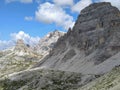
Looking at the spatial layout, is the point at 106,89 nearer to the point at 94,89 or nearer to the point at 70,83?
the point at 94,89

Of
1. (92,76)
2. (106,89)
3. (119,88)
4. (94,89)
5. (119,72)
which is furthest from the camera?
(92,76)

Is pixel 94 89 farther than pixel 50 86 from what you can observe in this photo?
No

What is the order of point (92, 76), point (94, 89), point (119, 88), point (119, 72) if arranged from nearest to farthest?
point (119, 88), point (94, 89), point (119, 72), point (92, 76)

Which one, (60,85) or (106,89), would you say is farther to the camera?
(60,85)

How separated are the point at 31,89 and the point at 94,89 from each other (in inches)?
3558

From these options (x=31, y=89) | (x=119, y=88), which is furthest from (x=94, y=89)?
(x=31, y=89)

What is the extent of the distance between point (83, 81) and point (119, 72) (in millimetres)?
70042

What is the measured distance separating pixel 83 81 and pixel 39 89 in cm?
2617

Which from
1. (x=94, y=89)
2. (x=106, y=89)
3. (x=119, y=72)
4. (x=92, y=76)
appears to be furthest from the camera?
(x=92, y=76)

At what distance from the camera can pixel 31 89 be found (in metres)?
198

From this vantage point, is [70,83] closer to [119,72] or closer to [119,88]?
[119,72]

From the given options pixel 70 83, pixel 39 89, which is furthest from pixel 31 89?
pixel 70 83

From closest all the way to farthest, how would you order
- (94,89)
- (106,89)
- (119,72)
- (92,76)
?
(106,89) → (94,89) → (119,72) → (92,76)

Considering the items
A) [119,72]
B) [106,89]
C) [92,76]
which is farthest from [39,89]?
[106,89]
